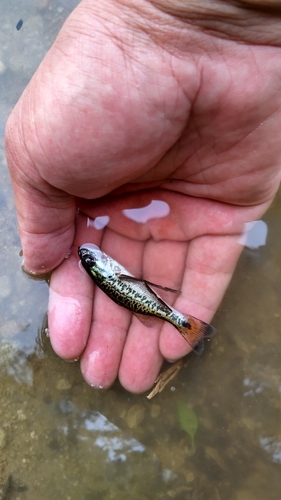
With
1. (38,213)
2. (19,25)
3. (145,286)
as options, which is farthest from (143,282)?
(19,25)

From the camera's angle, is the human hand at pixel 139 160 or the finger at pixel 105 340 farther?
the finger at pixel 105 340

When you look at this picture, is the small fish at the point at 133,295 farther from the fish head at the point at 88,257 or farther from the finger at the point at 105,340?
the finger at the point at 105,340

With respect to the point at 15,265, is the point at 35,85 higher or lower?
higher

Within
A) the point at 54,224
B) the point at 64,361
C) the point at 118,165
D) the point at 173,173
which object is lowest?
the point at 64,361

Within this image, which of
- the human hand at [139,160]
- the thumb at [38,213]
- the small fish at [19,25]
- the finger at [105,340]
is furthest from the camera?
the small fish at [19,25]

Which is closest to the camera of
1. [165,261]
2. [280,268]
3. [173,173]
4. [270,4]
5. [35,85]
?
[270,4]

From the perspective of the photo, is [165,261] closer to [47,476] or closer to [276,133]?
[276,133]

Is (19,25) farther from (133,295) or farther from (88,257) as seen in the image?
(133,295)

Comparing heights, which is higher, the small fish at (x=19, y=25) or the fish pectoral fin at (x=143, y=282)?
the small fish at (x=19, y=25)

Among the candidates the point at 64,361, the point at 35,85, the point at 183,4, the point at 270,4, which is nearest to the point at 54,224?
the point at 35,85

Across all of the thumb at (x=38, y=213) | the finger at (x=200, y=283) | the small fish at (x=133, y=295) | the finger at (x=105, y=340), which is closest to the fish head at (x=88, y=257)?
the small fish at (x=133, y=295)
